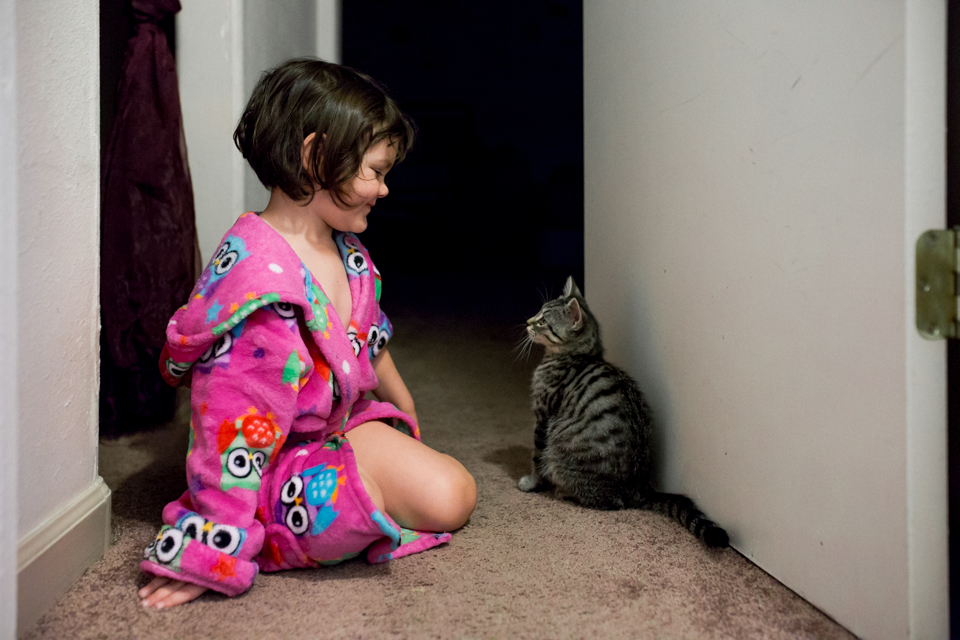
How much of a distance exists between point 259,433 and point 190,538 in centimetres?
15

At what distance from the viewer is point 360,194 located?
40.9 inches

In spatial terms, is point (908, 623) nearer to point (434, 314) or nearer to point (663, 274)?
point (663, 274)

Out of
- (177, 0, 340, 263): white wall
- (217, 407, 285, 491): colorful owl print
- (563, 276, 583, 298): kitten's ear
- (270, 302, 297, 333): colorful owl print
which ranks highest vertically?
(177, 0, 340, 263): white wall

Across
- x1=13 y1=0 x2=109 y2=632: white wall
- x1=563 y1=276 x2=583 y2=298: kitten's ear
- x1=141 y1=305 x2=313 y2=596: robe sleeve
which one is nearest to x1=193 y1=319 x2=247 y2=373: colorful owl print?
x1=141 y1=305 x2=313 y2=596: robe sleeve

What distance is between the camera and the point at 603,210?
4.86ft

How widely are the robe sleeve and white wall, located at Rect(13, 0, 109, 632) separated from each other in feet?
0.39

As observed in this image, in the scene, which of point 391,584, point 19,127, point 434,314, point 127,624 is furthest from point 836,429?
point 434,314

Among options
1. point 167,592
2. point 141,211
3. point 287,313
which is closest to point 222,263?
point 287,313

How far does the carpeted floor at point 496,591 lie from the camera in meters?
0.78

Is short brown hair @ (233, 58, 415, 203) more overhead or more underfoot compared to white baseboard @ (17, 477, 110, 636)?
more overhead

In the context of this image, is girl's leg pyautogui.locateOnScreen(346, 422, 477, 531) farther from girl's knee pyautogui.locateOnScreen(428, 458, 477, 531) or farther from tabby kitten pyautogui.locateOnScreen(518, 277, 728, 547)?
tabby kitten pyautogui.locateOnScreen(518, 277, 728, 547)

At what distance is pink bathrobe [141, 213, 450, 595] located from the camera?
0.87 metres

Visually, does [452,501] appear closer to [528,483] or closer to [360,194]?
[528,483]

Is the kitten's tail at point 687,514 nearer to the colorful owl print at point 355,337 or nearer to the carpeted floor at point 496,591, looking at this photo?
the carpeted floor at point 496,591
